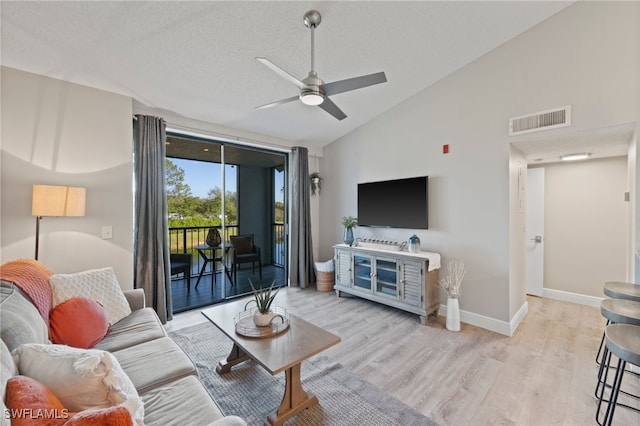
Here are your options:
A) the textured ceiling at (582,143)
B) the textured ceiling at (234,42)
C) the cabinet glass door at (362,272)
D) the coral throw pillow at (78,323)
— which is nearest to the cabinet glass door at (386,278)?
the cabinet glass door at (362,272)

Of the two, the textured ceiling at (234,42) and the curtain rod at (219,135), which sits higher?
the textured ceiling at (234,42)

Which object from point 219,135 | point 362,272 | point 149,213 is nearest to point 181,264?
point 149,213

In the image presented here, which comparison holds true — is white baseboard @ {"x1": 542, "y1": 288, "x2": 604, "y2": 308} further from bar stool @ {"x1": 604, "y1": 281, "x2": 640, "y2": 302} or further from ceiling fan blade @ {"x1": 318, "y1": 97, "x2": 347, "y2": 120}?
ceiling fan blade @ {"x1": 318, "y1": 97, "x2": 347, "y2": 120}

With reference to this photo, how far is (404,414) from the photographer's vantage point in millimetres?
1830

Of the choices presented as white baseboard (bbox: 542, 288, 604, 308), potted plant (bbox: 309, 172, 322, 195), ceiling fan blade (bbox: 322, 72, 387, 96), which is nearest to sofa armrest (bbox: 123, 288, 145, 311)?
ceiling fan blade (bbox: 322, 72, 387, 96)

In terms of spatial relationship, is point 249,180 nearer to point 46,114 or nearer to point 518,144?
point 46,114

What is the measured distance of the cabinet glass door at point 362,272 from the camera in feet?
12.8

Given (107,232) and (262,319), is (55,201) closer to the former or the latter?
(107,232)

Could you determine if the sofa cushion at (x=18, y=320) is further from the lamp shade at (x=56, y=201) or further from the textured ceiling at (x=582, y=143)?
the textured ceiling at (x=582, y=143)

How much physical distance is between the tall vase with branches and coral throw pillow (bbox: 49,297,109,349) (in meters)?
3.25

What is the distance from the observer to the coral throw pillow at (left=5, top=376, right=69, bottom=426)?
801mm

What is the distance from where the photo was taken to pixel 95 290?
7.22 feet

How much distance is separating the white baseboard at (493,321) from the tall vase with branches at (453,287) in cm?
24

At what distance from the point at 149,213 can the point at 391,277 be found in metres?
3.07
